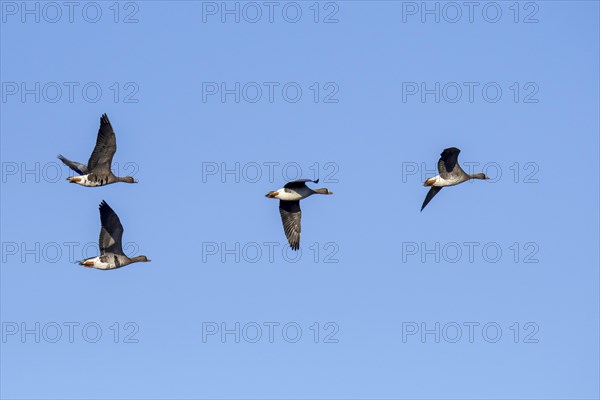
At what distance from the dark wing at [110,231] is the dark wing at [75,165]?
15.6 ft

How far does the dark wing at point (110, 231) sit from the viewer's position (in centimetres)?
4794

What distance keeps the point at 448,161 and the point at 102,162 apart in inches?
511

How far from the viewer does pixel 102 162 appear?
4753 centimetres

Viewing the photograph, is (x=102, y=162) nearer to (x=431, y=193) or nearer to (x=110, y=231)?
(x=110, y=231)

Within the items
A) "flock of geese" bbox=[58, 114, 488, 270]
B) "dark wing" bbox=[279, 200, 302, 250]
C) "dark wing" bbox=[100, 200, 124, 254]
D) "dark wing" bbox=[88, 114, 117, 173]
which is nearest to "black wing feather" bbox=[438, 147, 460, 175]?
"flock of geese" bbox=[58, 114, 488, 270]

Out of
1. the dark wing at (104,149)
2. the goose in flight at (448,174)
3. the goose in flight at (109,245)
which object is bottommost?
the goose in flight at (109,245)

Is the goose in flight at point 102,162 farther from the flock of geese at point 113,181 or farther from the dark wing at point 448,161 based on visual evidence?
the dark wing at point 448,161

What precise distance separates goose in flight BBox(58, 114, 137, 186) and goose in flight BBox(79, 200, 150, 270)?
92cm

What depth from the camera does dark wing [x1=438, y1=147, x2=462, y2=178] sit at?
47.0m

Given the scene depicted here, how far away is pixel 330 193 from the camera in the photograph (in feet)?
161

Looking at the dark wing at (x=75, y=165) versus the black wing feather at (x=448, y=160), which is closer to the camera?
the black wing feather at (x=448, y=160)

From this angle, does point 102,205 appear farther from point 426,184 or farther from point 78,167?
point 426,184

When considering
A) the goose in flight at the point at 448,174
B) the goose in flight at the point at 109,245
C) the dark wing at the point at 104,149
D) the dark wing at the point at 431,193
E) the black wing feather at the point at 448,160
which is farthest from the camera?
the dark wing at the point at 431,193

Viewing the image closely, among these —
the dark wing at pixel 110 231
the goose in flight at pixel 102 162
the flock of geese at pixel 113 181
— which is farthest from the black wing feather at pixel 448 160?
the dark wing at pixel 110 231
